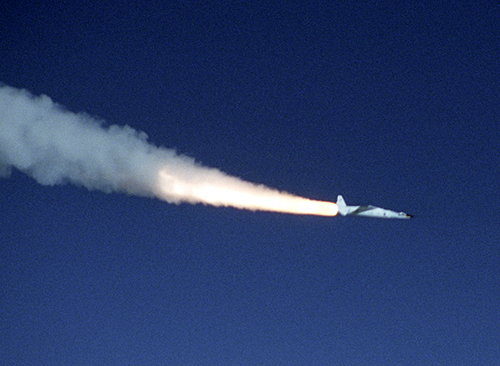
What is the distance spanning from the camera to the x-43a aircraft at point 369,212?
220 ft

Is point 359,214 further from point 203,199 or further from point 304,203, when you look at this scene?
point 203,199

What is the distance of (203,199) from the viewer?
66875mm

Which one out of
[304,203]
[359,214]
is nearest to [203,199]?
[304,203]

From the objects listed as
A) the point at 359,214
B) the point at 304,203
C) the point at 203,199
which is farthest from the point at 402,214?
the point at 203,199

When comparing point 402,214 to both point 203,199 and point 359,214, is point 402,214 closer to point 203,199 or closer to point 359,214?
point 359,214

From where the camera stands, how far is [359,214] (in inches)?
2657

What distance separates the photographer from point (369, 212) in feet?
220

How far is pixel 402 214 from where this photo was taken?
6762cm

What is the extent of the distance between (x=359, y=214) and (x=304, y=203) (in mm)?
4506

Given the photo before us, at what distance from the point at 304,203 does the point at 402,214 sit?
7844 mm

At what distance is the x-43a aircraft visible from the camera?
67.0 m

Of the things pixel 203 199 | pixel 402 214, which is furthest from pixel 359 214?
pixel 203 199

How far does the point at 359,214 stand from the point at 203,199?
40.2ft
